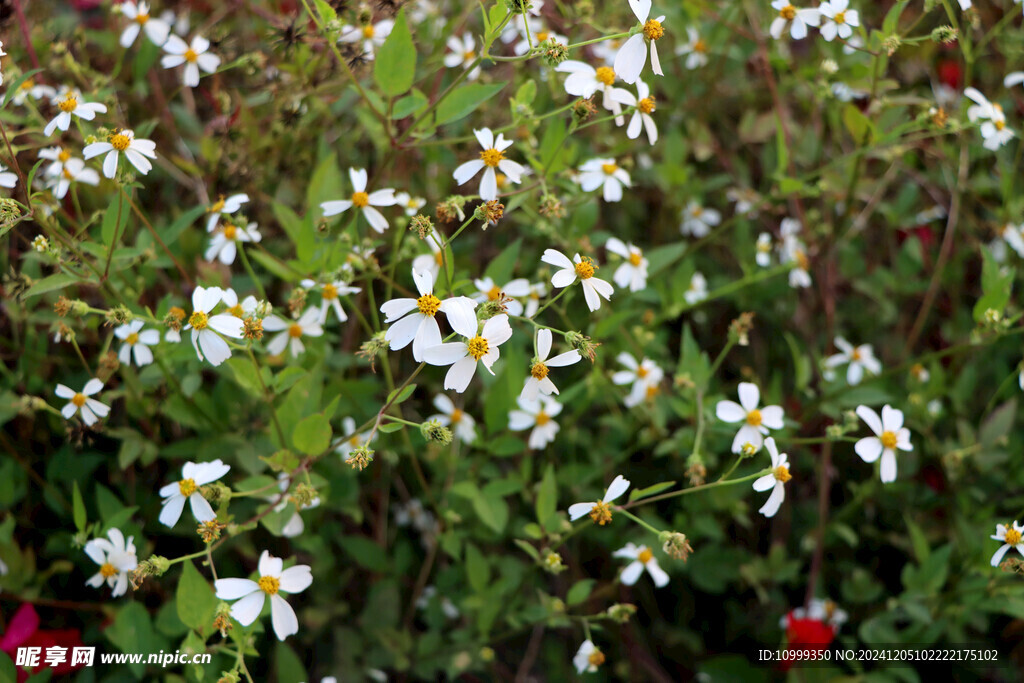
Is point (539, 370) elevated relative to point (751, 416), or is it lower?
elevated

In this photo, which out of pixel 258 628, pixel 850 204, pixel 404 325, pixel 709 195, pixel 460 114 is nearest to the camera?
pixel 404 325

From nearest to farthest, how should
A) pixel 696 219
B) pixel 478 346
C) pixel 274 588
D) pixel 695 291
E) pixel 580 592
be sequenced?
1. pixel 478 346
2. pixel 274 588
3. pixel 580 592
4. pixel 695 291
5. pixel 696 219

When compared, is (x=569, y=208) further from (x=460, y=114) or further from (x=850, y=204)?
(x=850, y=204)

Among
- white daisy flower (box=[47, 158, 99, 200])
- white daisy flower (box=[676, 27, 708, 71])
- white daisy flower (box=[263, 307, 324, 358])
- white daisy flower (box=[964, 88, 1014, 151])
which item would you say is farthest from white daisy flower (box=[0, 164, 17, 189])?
white daisy flower (box=[964, 88, 1014, 151])

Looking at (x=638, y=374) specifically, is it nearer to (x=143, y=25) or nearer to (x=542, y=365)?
(x=542, y=365)

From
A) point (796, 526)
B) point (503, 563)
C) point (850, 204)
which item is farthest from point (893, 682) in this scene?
point (850, 204)

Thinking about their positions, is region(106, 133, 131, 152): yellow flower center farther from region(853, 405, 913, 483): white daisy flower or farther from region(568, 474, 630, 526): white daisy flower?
region(853, 405, 913, 483): white daisy flower

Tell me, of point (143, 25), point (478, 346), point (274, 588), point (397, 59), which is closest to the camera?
point (478, 346)

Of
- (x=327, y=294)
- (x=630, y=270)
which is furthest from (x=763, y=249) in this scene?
(x=327, y=294)
